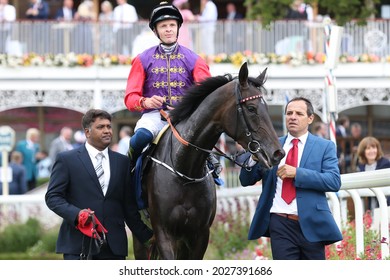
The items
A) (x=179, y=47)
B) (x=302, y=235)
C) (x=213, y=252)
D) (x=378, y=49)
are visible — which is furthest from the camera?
(x=378, y=49)

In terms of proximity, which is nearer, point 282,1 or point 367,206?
point 367,206

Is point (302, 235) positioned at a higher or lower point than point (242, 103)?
lower

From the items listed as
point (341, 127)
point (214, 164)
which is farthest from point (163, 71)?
point (341, 127)

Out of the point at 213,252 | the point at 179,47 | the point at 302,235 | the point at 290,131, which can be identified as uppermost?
the point at 179,47

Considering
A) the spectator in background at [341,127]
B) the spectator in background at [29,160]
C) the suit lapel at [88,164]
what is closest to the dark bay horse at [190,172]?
the suit lapel at [88,164]

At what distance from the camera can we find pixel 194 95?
8.28 metres

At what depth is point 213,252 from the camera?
Result: 51.4ft

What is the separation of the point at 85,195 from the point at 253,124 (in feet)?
4.18

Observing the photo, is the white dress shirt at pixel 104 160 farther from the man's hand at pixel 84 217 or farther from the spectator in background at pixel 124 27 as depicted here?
the spectator in background at pixel 124 27

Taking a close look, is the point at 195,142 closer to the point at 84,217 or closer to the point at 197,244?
the point at 197,244

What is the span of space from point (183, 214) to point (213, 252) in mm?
7562

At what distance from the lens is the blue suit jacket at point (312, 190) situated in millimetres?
7500
